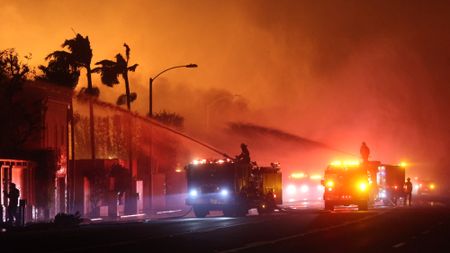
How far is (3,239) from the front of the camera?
2603cm

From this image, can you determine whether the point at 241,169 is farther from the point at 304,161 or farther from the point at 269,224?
the point at 304,161

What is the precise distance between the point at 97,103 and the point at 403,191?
21.9m

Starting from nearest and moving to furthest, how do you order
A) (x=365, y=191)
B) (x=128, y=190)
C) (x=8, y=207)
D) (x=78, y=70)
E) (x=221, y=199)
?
(x=8, y=207) < (x=221, y=199) < (x=365, y=191) < (x=128, y=190) < (x=78, y=70)

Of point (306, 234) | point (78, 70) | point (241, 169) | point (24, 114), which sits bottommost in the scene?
point (306, 234)

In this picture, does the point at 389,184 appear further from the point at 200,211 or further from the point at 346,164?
the point at 200,211

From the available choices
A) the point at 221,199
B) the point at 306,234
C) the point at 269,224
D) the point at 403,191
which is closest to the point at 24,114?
the point at 221,199

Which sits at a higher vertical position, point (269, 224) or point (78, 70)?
point (78, 70)

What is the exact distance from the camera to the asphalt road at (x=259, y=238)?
71.6ft

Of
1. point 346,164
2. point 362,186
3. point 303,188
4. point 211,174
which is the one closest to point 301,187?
point 303,188

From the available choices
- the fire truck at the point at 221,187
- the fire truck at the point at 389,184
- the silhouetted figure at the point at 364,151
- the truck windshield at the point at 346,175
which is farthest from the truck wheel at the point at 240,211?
the silhouetted figure at the point at 364,151

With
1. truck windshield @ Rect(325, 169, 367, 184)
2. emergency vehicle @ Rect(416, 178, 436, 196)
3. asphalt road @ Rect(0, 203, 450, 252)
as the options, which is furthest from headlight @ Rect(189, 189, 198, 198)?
emergency vehicle @ Rect(416, 178, 436, 196)

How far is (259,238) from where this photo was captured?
25359mm

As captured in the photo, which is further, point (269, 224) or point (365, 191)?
point (365, 191)

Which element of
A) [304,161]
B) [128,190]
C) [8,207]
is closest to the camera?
[8,207]
